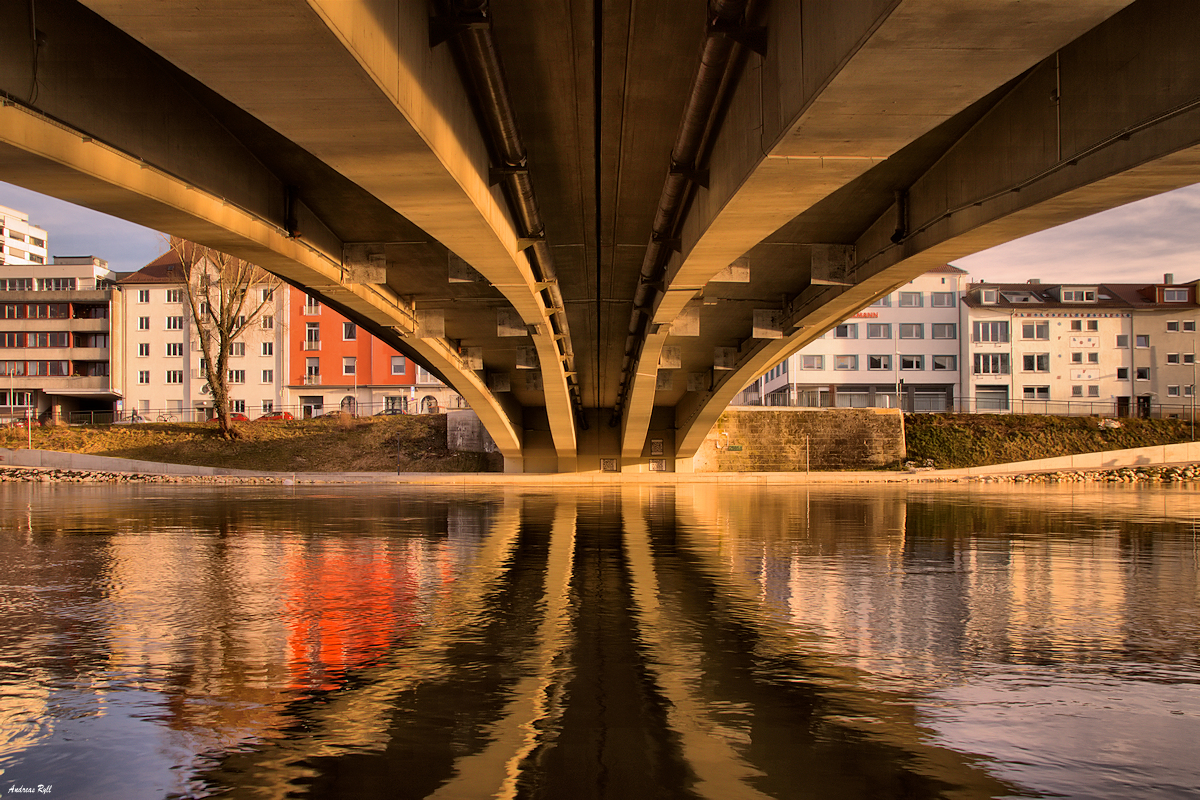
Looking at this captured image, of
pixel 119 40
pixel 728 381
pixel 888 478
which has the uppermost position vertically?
pixel 119 40

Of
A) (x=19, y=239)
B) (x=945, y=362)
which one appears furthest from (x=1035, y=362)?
(x=19, y=239)

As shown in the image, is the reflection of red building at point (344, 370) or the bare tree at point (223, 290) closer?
the bare tree at point (223, 290)

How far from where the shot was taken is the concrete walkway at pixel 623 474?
147 feet

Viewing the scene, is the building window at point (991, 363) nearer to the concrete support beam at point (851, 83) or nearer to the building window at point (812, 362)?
the building window at point (812, 362)

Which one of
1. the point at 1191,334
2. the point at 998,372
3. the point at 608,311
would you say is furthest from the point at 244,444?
the point at 1191,334

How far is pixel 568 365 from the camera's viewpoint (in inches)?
1277

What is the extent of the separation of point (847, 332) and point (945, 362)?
8.73 m

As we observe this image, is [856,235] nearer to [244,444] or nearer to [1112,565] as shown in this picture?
[1112,565]

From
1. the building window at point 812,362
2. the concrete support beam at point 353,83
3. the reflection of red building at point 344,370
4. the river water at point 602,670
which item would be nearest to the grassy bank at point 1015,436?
the building window at point 812,362

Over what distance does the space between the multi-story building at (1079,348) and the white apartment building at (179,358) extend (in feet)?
198

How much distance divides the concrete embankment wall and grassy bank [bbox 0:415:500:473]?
561 inches

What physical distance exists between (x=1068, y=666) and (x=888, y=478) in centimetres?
4044

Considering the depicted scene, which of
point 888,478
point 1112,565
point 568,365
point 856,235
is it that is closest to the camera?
point 1112,565

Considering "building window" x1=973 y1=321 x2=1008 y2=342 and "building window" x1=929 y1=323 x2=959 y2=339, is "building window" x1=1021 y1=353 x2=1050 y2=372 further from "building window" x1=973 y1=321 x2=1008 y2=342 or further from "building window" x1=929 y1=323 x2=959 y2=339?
"building window" x1=929 y1=323 x2=959 y2=339
